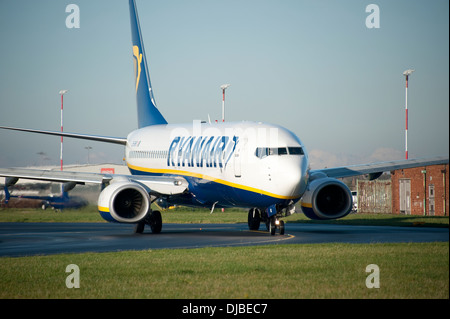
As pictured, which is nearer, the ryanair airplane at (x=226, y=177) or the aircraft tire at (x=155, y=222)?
the ryanair airplane at (x=226, y=177)

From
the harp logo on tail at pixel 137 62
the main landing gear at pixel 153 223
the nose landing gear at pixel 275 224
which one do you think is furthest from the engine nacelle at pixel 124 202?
the harp logo on tail at pixel 137 62

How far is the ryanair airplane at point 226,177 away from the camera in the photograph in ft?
83.7

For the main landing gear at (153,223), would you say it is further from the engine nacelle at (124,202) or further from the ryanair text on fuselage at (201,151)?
the ryanair text on fuselage at (201,151)

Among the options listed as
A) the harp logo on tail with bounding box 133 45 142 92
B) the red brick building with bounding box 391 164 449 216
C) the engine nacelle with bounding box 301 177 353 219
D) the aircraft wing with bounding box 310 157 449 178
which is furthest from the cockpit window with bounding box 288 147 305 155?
the red brick building with bounding box 391 164 449 216

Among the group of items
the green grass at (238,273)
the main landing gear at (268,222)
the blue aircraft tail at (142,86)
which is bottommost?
the green grass at (238,273)

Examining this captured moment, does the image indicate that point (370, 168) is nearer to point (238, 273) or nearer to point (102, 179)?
point (102, 179)

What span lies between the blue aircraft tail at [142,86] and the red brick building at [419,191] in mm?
18193

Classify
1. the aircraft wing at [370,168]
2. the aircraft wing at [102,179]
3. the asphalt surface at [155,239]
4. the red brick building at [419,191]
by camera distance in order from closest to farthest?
the asphalt surface at [155,239]
the aircraft wing at [102,179]
the aircraft wing at [370,168]
the red brick building at [419,191]

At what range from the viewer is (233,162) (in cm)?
2720

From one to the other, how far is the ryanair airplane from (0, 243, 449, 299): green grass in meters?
4.44

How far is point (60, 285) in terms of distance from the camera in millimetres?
14547

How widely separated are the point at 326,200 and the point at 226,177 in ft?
14.2

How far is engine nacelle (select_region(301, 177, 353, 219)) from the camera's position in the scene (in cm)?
2806

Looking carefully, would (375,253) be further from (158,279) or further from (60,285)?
A: (60,285)
